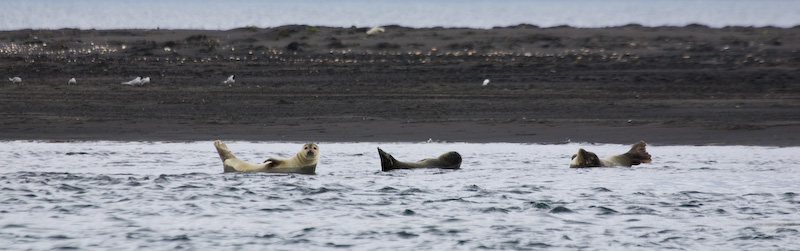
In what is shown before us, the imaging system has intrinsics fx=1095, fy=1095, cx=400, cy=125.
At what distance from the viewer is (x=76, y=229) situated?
9.70 meters

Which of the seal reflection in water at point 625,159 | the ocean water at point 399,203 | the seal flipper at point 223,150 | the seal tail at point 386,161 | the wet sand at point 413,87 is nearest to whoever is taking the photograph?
the ocean water at point 399,203

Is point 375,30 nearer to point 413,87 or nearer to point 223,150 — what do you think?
point 413,87

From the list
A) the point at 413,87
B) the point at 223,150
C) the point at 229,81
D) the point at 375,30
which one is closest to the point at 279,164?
the point at 223,150

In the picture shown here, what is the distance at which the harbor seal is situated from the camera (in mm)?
12523

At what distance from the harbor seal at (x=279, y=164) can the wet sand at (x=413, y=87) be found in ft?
13.3

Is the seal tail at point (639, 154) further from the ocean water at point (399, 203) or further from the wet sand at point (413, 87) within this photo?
the wet sand at point (413, 87)

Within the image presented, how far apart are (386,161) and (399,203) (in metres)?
1.90

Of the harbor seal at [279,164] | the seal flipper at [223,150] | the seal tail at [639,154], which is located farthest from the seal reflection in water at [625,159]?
the seal flipper at [223,150]

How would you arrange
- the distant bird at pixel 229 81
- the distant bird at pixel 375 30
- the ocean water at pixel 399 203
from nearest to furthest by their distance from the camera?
the ocean water at pixel 399 203
the distant bird at pixel 229 81
the distant bird at pixel 375 30

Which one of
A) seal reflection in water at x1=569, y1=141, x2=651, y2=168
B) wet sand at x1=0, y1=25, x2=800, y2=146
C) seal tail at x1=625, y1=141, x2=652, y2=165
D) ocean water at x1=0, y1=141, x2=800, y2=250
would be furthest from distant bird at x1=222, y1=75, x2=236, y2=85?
seal tail at x1=625, y1=141, x2=652, y2=165

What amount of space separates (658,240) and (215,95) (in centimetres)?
1318

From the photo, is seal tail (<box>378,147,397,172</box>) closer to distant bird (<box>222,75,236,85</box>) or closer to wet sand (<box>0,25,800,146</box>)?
wet sand (<box>0,25,800,146</box>)

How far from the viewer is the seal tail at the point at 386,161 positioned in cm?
1268

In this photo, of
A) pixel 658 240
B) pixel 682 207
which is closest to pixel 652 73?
pixel 682 207
